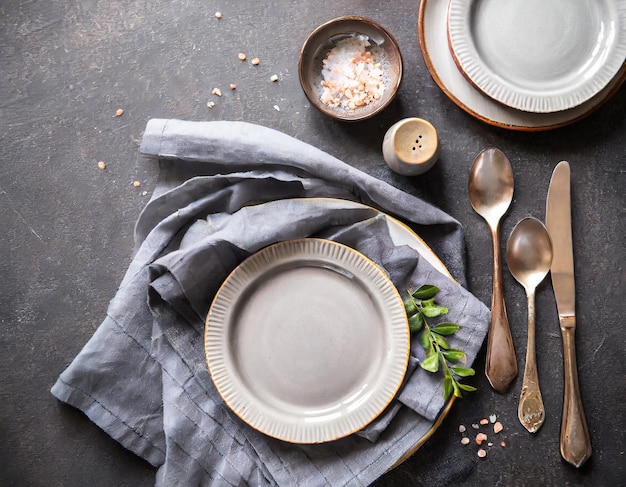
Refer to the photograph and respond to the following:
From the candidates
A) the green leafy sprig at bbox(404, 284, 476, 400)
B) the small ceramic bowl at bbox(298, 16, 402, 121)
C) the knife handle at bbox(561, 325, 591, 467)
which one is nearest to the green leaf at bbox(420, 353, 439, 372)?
the green leafy sprig at bbox(404, 284, 476, 400)

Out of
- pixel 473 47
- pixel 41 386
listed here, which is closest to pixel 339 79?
pixel 473 47

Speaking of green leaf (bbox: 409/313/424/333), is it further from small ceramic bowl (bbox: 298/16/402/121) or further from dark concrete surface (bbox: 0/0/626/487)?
small ceramic bowl (bbox: 298/16/402/121)

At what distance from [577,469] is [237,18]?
1030mm

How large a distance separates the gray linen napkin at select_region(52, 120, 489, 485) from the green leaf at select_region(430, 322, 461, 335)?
30 millimetres

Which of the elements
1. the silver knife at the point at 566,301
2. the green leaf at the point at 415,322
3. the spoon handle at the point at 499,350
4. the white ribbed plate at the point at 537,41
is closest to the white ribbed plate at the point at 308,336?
the green leaf at the point at 415,322

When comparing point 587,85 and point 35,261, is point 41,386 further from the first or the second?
point 587,85

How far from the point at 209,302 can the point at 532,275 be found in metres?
0.57

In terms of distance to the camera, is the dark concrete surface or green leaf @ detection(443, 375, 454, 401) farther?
the dark concrete surface

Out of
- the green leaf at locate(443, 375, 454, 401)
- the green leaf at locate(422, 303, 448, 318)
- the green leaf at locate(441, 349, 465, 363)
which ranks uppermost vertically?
the green leaf at locate(422, 303, 448, 318)

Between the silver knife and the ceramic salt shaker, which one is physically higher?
the ceramic salt shaker

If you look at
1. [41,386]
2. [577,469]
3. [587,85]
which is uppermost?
[587,85]

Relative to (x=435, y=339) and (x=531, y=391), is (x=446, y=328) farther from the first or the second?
(x=531, y=391)

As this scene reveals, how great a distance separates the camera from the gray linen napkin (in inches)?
38.9

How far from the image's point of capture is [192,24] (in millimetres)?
1115
